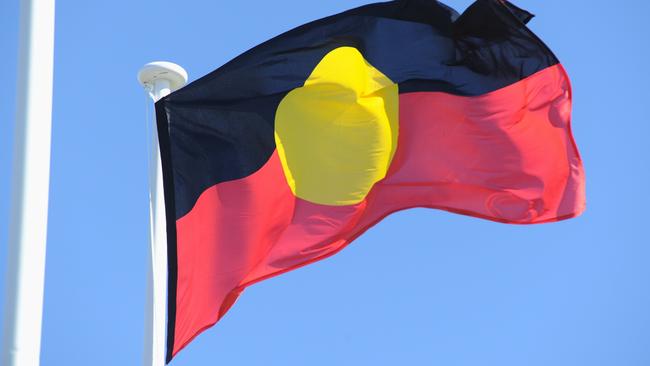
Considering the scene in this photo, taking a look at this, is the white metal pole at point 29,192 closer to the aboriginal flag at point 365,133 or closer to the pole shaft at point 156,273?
the pole shaft at point 156,273

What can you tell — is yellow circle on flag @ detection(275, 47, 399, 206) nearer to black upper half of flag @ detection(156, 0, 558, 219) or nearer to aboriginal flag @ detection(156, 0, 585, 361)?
aboriginal flag @ detection(156, 0, 585, 361)

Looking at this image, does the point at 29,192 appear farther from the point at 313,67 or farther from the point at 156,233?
the point at 313,67

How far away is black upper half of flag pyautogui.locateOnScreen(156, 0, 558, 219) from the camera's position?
10.3 m

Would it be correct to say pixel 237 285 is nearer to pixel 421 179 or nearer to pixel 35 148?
pixel 421 179

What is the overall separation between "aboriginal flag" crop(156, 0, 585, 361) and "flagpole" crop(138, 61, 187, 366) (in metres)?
0.19

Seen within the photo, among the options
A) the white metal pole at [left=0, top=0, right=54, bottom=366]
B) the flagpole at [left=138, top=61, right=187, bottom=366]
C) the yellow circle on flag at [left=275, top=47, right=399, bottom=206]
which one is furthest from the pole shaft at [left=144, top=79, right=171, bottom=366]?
the white metal pole at [left=0, top=0, right=54, bottom=366]

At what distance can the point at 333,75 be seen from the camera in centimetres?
1095

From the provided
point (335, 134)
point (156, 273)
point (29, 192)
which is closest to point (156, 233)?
point (156, 273)

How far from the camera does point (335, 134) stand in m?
10.9

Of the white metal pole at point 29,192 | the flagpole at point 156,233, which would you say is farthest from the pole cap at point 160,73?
the white metal pole at point 29,192

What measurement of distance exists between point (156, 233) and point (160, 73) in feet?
5.23

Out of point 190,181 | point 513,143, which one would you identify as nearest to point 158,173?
point 190,181

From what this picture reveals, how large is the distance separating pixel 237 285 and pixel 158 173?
1187 millimetres

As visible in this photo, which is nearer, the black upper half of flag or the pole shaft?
the pole shaft
